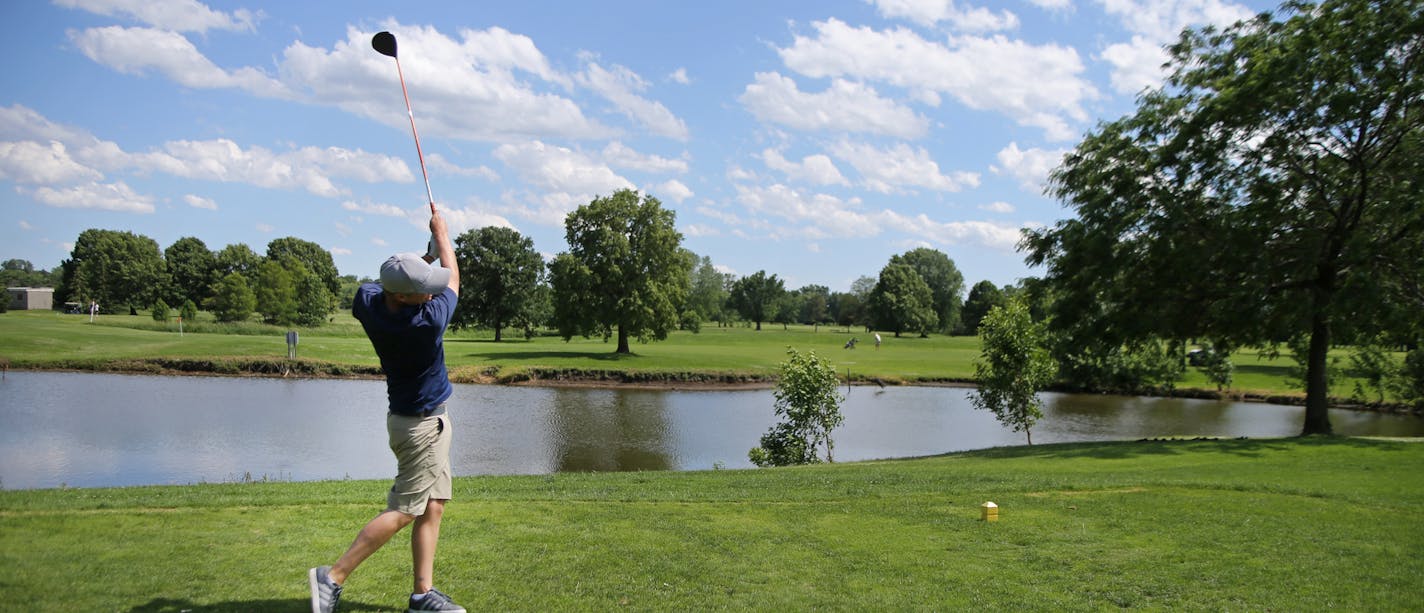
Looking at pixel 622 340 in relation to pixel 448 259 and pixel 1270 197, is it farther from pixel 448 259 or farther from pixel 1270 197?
pixel 448 259

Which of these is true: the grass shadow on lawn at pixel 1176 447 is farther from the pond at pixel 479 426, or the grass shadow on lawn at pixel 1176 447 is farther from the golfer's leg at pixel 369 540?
the golfer's leg at pixel 369 540

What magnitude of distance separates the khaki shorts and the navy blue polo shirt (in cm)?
9

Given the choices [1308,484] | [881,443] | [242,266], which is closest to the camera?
[1308,484]

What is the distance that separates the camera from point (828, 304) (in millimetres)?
183000

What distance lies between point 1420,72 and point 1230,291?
6.20 metres

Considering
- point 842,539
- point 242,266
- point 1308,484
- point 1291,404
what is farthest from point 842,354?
point 242,266

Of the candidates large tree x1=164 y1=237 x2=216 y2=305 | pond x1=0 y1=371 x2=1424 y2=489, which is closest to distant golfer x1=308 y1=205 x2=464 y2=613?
pond x1=0 y1=371 x2=1424 y2=489

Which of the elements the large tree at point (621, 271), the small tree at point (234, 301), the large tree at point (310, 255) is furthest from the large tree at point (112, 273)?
the large tree at point (621, 271)

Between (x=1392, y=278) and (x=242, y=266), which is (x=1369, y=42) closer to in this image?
(x=1392, y=278)

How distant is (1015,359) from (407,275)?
2616 centimetres

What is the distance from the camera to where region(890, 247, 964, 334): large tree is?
12756 centimetres

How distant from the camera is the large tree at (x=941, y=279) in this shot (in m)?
128

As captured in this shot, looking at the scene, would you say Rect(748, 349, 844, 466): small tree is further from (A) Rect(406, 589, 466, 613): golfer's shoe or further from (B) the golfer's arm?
(A) Rect(406, 589, 466, 613): golfer's shoe

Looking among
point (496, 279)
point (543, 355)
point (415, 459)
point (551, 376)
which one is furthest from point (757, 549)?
point (496, 279)
